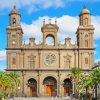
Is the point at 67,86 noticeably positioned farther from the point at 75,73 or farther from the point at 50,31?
the point at 50,31

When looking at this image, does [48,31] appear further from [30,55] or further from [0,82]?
[0,82]

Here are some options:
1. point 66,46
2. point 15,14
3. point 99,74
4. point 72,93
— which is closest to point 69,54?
point 66,46

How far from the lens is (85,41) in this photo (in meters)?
109

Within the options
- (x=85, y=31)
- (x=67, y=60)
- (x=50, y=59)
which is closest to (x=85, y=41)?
(x=85, y=31)

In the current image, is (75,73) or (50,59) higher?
(50,59)

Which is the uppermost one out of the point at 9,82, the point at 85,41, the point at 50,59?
the point at 85,41

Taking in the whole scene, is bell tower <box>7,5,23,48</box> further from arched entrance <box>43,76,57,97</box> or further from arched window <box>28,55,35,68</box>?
arched entrance <box>43,76,57,97</box>

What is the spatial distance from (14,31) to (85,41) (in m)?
18.2

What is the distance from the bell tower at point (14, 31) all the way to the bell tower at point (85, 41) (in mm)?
15032

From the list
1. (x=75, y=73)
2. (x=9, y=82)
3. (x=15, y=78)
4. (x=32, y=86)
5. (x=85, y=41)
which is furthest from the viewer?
(x=32, y=86)

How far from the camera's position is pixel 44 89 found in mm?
109000

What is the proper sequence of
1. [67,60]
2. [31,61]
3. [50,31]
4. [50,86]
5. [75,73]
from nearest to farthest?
[75,73]
[67,60]
[31,61]
[50,31]
[50,86]

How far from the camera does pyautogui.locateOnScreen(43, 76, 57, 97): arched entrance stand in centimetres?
11025

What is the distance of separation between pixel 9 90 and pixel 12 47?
10.8m
